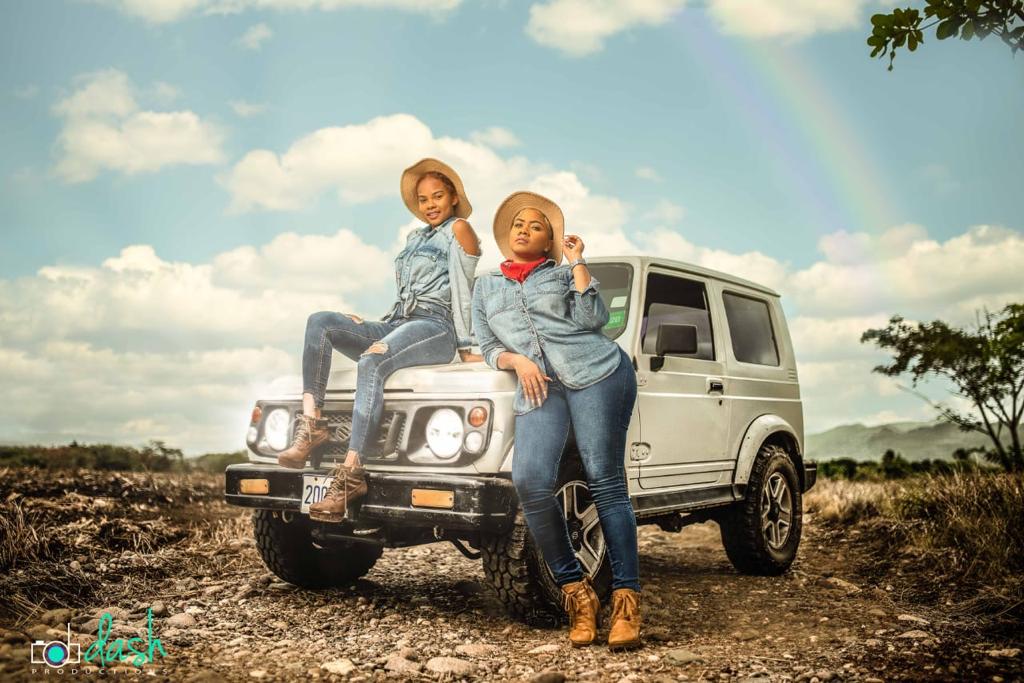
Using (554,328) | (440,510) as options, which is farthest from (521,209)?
(440,510)

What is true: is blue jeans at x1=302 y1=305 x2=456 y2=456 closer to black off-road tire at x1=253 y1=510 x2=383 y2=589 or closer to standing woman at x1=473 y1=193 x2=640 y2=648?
standing woman at x1=473 y1=193 x2=640 y2=648

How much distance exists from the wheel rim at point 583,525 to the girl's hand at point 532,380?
595 mm

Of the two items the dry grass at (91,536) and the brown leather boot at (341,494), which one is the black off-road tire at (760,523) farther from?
the dry grass at (91,536)

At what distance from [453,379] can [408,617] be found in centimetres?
157

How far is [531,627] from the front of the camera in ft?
16.2

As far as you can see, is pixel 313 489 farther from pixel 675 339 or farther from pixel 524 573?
pixel 675 339

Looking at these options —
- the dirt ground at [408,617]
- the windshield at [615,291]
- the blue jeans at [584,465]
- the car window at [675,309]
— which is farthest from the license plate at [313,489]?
the car window at [675,309]

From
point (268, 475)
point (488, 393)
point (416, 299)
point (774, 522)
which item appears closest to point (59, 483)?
point (268, 475)

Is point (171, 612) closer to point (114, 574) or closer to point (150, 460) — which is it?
point (114, 574)

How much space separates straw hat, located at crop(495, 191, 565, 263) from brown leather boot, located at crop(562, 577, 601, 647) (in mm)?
1687

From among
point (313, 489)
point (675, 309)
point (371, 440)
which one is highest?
point (675, 309)

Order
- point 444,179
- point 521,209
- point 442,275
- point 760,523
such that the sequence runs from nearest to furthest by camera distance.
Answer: point 521,209 < point 442,275 < point 444,179 < point 760,523

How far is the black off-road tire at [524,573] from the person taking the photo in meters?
4.66

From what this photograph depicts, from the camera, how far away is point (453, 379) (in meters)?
4.75
